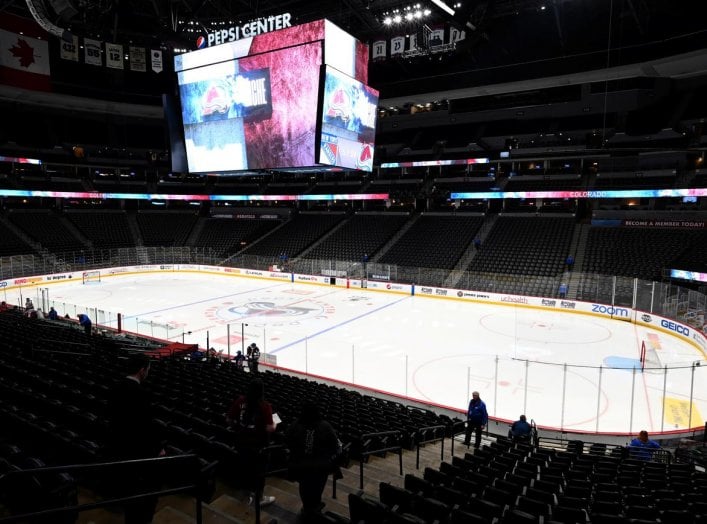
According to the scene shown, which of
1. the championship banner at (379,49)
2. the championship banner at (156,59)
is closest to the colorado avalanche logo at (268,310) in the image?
the championship banner at (379,49)

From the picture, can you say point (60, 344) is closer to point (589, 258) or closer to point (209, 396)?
point (209, 396)

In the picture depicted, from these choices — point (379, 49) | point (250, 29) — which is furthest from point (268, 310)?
point (379, 49)

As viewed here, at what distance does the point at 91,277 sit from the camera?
37.4 m

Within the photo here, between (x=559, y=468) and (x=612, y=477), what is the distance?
0.79m

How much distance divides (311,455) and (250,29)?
23464 mm

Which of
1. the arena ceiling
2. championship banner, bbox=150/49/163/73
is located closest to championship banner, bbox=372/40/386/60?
the arena ceiling

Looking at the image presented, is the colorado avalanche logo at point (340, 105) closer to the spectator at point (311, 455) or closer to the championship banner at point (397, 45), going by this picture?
the championship banner at point (397, 45)

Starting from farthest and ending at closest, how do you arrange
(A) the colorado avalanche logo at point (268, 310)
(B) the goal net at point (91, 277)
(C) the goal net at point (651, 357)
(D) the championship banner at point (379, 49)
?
(B) the goal net at point (91, 277)
(D) the championship banner at point (379, 49)
(A) the colorado avalanche logo at point (268, 310)
(C) the goal net at point (651, 357)

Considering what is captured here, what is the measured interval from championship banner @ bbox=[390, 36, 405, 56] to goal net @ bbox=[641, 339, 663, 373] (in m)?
24.4

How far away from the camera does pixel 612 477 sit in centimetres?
683

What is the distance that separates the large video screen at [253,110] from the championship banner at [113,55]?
2052cm

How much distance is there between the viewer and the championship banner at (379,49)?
107ft

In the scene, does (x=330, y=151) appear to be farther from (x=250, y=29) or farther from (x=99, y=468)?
(x=99, y=468)

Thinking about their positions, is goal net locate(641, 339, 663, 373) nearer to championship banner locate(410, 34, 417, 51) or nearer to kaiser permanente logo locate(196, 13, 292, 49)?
kaiser permanente logo locate(196, 13, 292, 49)
